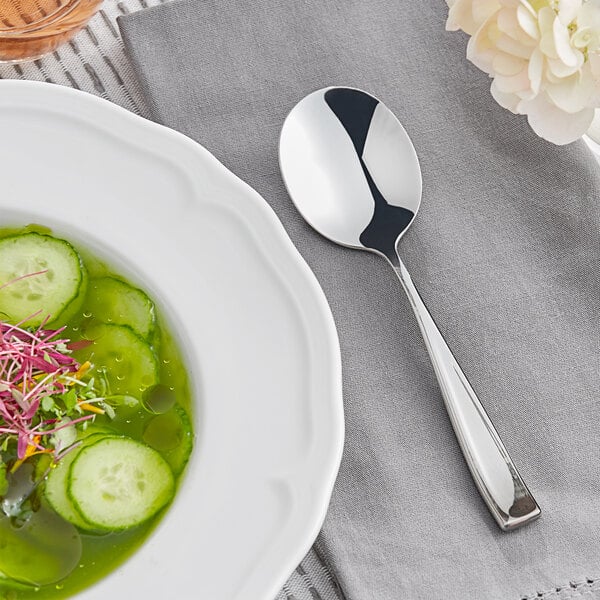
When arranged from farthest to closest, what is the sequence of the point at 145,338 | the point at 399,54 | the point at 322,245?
the point at 399,54, the point at 322,245, the point at 145,338

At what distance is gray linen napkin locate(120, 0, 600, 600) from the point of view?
1.29 meters

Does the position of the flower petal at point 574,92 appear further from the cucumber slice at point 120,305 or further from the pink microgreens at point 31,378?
the pink microgreens at point 31,378

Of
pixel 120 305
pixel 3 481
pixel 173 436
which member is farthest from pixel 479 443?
pixel 3 481

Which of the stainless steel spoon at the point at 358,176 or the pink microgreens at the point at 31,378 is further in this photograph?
the stainless steel spoon at the point at 358,176

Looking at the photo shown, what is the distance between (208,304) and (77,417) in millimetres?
222

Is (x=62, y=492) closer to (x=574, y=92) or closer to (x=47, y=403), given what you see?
(x=47, y=403)

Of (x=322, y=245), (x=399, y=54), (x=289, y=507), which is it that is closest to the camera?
(x=289, y=507)

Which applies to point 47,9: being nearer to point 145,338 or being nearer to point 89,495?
point 145,338

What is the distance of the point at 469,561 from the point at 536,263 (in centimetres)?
46

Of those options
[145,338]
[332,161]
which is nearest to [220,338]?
[145,338]

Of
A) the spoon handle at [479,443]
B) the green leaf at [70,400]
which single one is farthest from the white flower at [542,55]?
A: the green leaf at [70,400]

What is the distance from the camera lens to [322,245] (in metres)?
1.42

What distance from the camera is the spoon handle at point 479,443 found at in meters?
1.29

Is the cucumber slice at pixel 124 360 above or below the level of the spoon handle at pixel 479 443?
above
